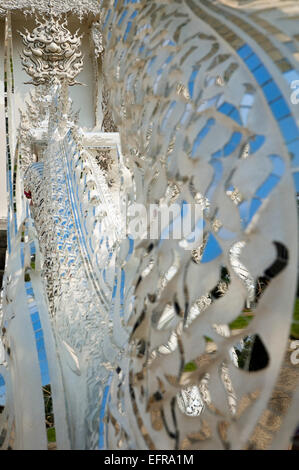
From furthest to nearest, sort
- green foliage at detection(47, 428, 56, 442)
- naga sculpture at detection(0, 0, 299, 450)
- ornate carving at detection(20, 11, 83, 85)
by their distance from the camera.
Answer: ornate carving at detection(20, 11, 83, 85), green foliage at detection(47, 428, 56, 442), naga sculpture at detection(0, 0, 299, 450)

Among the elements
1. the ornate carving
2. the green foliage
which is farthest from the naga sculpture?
the ornate carving

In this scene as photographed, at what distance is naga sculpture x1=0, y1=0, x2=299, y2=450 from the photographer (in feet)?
0.92

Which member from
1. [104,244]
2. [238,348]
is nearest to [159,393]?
[104,244]

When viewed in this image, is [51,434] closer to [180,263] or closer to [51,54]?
[180,263]

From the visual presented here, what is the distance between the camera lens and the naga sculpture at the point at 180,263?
0.28m

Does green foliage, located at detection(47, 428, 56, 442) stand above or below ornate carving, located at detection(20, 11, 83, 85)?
below

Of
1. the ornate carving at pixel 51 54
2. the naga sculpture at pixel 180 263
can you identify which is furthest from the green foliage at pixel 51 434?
the ornate carving at pixel 51 54

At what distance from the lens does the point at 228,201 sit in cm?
32

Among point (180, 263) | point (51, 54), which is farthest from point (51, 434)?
point (51, 54)

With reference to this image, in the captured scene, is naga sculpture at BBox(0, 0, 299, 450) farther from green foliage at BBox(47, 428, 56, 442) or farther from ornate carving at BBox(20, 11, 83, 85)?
ornate carving at BBox(20, 11, 83, 85)

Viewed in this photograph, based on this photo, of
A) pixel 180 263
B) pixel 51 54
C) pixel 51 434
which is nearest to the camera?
pixel 180 263

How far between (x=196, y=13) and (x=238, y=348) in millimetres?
1510

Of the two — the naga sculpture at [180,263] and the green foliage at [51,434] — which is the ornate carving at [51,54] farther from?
the green foliage at [51,434]

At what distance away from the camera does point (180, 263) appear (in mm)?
370
